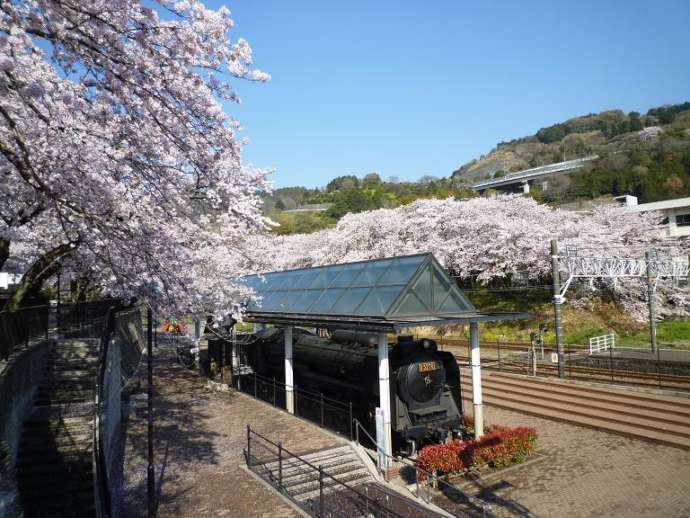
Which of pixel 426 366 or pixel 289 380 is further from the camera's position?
pixel 289 380

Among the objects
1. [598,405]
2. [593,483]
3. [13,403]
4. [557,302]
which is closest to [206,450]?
[13,403]

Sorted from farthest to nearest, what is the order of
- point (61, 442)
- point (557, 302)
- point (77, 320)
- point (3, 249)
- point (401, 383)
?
point (557, 302) < point (77, 320) < point (401, 383) < point (61, 442) < point (3, 249)

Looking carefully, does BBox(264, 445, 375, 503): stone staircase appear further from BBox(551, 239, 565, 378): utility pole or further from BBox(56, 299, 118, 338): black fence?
BBox(551, 239, 565, 378): utility pole

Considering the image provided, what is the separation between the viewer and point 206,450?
46.3 ft

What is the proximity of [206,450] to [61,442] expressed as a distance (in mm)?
3716

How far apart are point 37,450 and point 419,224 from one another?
121ft

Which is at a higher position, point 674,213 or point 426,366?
point 674,213

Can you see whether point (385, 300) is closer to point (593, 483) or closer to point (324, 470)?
point (324, 470)

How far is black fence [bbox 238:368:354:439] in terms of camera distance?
15.4m

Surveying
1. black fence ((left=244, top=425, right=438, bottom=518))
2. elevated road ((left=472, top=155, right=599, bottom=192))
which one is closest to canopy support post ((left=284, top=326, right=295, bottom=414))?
black fence ((left=244, top=425, right=438, bottom=518))

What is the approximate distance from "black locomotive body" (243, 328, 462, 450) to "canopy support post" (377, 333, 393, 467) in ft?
2.11

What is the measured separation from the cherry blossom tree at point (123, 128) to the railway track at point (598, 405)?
13.3 metres

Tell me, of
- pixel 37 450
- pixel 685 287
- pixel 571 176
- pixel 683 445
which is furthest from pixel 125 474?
pixel 571 176

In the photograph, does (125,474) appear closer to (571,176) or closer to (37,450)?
(37,450)
